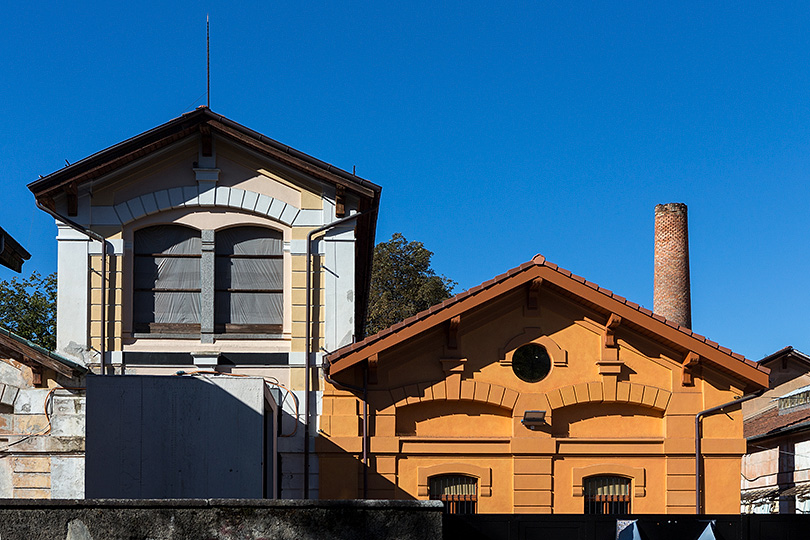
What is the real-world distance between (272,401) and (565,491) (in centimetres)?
561

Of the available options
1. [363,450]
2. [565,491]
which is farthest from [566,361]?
[363,450]

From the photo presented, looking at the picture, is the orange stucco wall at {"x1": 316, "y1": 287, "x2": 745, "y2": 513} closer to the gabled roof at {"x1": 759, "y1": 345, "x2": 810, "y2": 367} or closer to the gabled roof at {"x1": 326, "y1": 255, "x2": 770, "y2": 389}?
the gabled roof at {"x1": 326, "y1": 255, "x2": 770, "y2": 389}

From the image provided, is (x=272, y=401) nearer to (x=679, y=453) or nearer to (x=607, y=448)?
(x=607, y=448)

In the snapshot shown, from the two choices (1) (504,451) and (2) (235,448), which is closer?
(2) (235,448)

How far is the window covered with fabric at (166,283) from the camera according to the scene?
1852 cm

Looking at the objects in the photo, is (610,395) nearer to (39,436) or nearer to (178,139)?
(178,139)

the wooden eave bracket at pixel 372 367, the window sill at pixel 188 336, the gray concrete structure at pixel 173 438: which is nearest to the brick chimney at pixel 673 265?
the wooden eave bracket at pixel 372 367

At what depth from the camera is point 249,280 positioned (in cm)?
1867

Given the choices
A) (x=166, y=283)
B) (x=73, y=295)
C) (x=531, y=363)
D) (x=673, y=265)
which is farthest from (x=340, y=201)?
(x=673, y=265)

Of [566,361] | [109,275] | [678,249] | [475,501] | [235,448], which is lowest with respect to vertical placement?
[475,501]

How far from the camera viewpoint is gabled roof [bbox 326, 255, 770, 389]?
1806cm

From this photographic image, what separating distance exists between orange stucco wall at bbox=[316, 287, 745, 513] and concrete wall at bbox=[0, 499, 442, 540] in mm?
8875

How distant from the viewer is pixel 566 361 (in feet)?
61.3

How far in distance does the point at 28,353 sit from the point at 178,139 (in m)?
5.47
